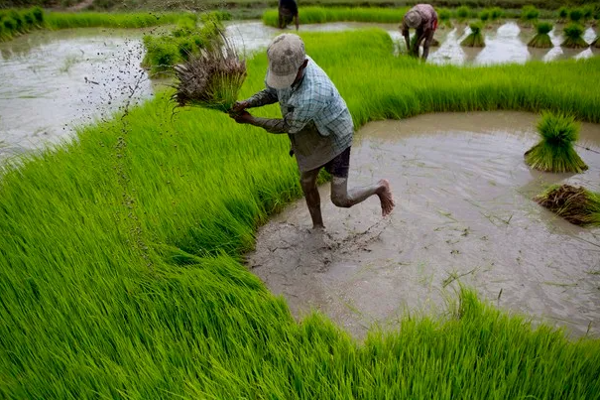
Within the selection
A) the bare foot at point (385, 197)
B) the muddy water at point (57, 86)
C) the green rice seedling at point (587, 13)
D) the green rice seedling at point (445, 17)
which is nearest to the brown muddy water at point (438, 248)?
the bare foot at point (385, 197)

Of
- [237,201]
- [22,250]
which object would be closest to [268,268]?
[237,201]

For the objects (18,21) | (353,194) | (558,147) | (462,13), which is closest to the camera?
(353,194)

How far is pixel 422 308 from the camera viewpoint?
2193 millimetres

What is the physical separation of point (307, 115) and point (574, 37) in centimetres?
880

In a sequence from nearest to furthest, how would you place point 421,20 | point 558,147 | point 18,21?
point 558,147 → point 421,20 → point 18,21

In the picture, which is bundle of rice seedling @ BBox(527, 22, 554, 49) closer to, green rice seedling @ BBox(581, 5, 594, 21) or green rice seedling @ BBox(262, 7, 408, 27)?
green rice seedling @ BBox(581, 5, 594, 21)

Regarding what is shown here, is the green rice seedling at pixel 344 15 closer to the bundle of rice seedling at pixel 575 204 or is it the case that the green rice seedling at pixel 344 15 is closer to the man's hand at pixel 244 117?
the bundle of rice seedling at pixel 575 204

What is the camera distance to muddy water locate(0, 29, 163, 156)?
4.53m

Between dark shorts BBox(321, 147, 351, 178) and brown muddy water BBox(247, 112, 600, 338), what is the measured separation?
0.58 m

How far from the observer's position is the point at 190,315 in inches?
75.5

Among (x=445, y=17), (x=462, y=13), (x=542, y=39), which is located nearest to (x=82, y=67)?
(x=445, y=17)

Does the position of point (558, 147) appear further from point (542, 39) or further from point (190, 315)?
point (542, 39)

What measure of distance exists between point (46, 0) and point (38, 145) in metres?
12.0

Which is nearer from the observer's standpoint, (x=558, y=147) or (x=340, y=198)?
(x=340, y=198)
